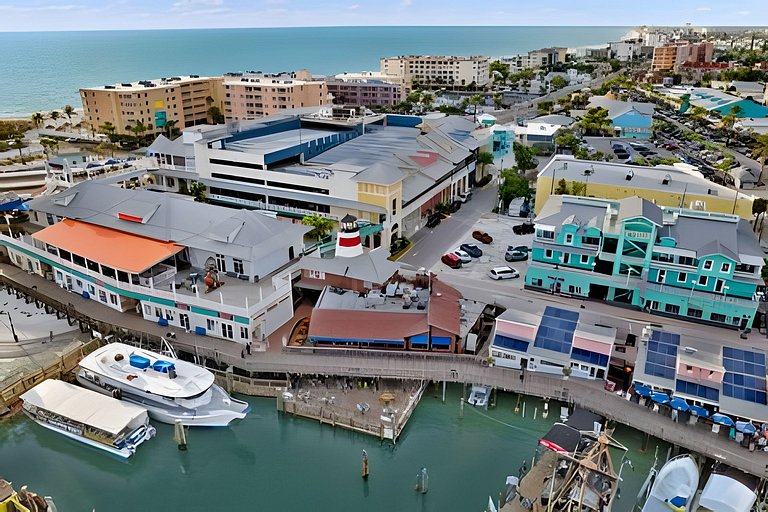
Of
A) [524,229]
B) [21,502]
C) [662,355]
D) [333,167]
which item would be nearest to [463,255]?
[524,229]

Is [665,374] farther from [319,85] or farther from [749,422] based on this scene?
[319,85]

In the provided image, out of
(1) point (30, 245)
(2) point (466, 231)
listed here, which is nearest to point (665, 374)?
(2) point (466, 231)

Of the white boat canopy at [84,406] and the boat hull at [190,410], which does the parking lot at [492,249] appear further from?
the white boat canopy at [84,406]

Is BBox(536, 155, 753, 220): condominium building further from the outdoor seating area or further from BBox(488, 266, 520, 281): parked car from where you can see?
the outdoor seating area

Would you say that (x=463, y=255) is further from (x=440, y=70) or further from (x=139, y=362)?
(x=440, y=70)

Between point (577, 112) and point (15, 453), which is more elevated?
point (577, 112)

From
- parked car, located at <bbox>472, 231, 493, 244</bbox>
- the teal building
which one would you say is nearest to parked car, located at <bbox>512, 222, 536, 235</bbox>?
parked car, located at <bbox>472, 231, 493, 244</bbox>
